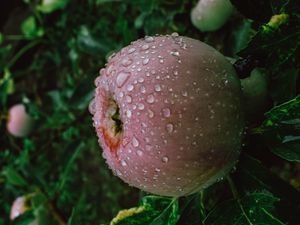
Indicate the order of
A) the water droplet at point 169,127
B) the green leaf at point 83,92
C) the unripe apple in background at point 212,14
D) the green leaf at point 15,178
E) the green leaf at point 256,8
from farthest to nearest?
1. the green leaf at point 15,178
2. the green leaf at point 83,92
3. the unripe apple in background at point 212,14
4. the green leaf at point 256,8
5. the water droplet at point 169,127

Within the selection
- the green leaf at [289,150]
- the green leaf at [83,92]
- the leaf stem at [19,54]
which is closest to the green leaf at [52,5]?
the leaf stem at [19,54]

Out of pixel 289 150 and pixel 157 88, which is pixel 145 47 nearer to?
pixel 157 88

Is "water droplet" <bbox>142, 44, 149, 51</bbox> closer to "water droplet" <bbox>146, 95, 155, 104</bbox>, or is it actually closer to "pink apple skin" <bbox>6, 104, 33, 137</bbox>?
"water droplet" <bbox>146, 95, 155, 104</bbox>

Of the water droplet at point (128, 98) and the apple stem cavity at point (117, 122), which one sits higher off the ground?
the water droplet at point (128, 98)

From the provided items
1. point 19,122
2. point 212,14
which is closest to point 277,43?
point 212,14

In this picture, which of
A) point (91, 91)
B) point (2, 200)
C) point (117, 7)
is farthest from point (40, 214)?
point (117, 7)

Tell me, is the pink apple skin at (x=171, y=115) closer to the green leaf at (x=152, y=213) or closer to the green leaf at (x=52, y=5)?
the green leaf at (x=152, y=213)

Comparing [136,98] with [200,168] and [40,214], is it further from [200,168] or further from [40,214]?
[40,214]
